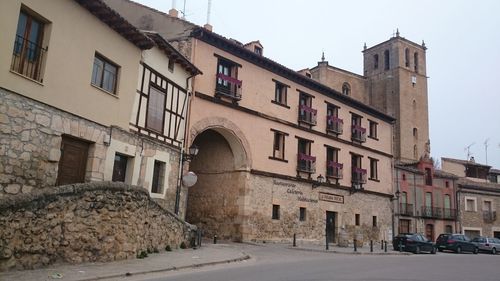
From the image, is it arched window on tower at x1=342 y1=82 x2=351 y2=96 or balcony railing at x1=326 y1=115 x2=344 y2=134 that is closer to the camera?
balcony railing at x1=326 y1=115 x2=344 y2=134

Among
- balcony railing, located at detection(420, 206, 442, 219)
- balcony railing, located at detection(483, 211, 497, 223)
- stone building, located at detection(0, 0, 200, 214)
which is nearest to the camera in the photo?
stone building, located at detection(0, 0, 200, 214)

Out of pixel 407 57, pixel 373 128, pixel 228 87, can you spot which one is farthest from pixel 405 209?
pixel 407 57

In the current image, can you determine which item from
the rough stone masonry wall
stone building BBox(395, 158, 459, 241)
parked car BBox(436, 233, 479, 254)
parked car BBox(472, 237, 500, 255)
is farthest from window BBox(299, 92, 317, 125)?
parked car BBox(472, 237, 500, 255)

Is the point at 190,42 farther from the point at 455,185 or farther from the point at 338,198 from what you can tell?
the point at 455,185

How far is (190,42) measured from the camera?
67.4 feet

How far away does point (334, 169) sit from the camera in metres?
28.5

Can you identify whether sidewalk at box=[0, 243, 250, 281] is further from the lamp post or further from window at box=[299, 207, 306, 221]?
window at box=[299, 207, 306, 221]

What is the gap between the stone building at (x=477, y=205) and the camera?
4191 cm

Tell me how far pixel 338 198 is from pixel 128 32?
1876 cm

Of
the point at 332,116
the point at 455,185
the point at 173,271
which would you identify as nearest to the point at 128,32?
the point at 173,271

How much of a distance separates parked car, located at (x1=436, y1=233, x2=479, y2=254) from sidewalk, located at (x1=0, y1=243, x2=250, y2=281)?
2109cm

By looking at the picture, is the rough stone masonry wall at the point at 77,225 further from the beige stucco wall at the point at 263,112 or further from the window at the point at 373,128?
the window at the point at 373,128

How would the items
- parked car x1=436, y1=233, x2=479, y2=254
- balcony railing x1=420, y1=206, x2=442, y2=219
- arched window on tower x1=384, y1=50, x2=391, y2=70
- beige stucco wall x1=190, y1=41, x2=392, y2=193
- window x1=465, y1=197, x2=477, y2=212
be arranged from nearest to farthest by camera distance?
1. beige stucco wall x1=190, y1=41, x2=392, y2=193
2. parked car x1=436, y1=233, x2=479, y2=254
3. balcony railing x1=420, y1=206, x2=442, y2=219
4. window x1=465, y1=197, x2=477, y2=212
5. arched window on tower x1=384, y1=50, x2=391, y2=70

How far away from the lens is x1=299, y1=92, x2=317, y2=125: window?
86.9 ft
